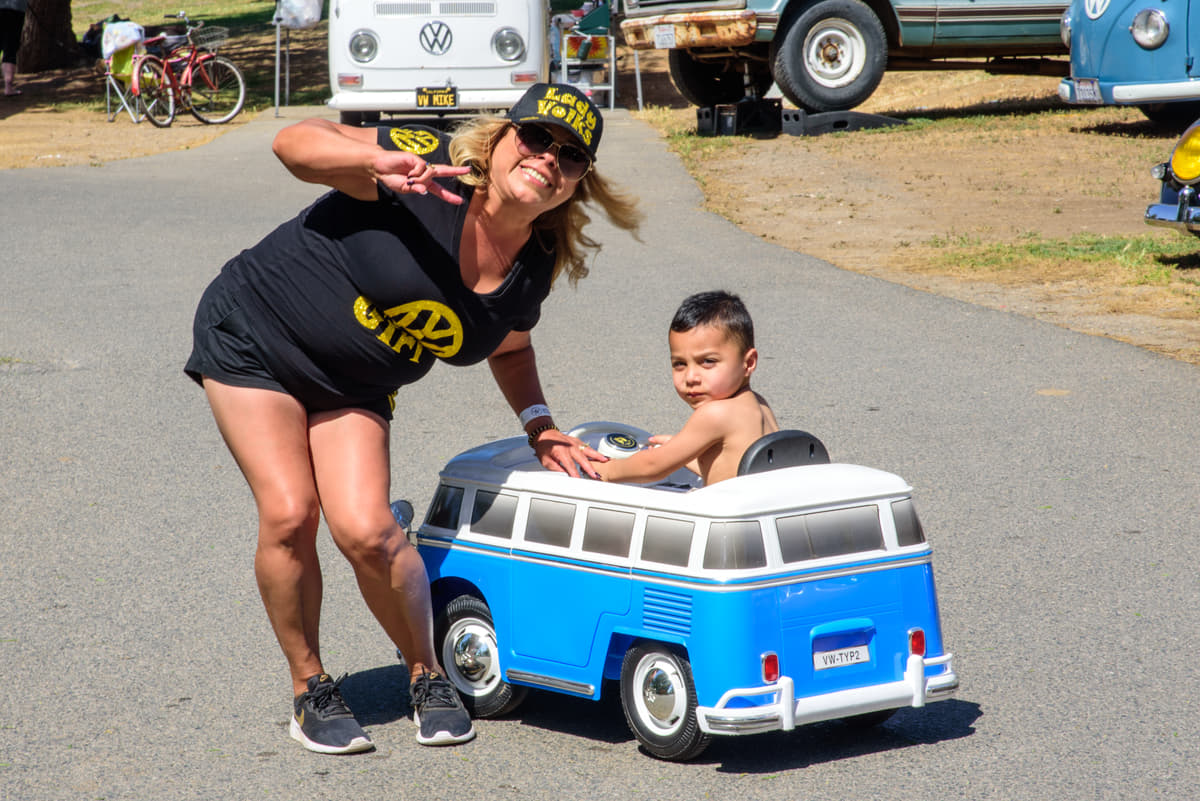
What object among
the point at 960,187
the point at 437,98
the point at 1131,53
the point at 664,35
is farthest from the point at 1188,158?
the point at 437,98

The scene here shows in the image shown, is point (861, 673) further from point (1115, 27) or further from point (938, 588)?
point (1115, 27)

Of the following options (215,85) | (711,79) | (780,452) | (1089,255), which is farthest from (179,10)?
(780,452)

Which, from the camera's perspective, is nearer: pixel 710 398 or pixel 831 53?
pixel 710 398

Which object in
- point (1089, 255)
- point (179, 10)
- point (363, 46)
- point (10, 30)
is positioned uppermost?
point (179, 10)

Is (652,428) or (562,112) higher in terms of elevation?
(562,112)

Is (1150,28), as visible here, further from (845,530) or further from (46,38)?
(46,38)

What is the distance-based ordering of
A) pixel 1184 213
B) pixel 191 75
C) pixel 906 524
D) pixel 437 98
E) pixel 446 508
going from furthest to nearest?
pixel 191 75 → pixel 437 98 → pixel 1184 213 → pixel 446 508 → pixel 906 524

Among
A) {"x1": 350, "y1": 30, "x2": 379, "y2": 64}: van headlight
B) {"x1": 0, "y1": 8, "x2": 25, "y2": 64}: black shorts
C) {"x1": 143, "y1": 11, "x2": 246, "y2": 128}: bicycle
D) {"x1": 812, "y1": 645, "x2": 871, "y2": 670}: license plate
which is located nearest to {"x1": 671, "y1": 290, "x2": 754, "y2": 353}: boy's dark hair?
{"x1": 812, "y1": 645, "x2": 871, "y2": 670}: license plate

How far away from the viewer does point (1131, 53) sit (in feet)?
35.3

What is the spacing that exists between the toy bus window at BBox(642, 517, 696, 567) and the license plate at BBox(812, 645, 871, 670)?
366 millimetres

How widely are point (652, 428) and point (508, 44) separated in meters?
10.1

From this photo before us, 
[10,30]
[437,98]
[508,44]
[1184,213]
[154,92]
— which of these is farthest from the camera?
[10,30]

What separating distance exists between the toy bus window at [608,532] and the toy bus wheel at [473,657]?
40 cm

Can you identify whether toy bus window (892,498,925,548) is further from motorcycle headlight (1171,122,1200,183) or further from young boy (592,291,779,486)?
motorcycle headlight (1171,122,1200,183)
